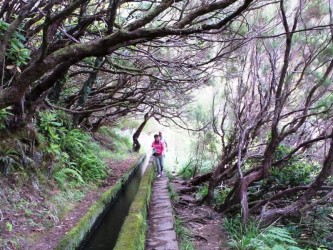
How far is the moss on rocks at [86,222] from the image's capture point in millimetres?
6126

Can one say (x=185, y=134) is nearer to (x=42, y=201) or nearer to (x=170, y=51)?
(x=170, y=51)

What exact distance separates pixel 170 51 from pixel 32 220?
827 centimetres

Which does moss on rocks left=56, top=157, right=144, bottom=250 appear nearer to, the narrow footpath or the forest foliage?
the forest foliage

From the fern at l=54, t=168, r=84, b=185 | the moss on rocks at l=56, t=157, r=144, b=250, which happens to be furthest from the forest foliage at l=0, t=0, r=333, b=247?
the moss on rocks at l=56, t=157, r=144, b=250

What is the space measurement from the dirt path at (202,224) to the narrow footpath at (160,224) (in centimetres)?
55

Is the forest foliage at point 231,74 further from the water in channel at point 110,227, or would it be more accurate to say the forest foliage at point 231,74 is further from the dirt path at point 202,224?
the water in channel at point 110,227

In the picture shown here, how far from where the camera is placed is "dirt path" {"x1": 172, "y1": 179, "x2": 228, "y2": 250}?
741 centimetres

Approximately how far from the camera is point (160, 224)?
7367mm

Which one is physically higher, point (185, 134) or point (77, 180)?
point (185, 134)

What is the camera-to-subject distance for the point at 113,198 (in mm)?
10867

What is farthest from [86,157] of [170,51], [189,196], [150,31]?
[150,31]

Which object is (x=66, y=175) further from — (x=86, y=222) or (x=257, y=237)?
(x=257, y=237)

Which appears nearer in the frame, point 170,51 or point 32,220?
point 32,220

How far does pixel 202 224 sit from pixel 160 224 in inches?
65.8
